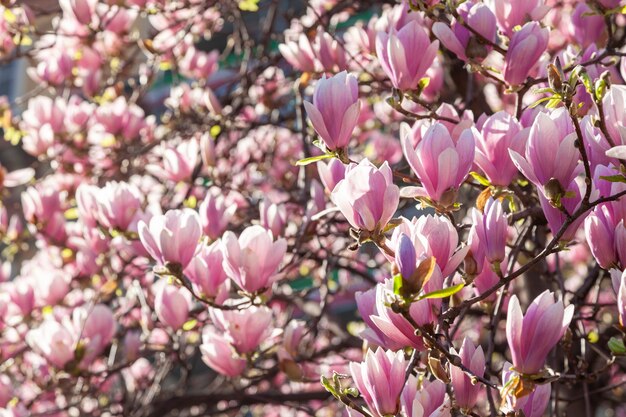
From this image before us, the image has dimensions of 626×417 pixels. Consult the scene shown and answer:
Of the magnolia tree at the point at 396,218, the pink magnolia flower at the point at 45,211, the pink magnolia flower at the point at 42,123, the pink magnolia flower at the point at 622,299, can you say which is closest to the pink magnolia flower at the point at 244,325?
the magnolia tree at the point at 396,218

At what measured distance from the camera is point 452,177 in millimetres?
1054

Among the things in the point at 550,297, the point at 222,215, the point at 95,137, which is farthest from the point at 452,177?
the point at 95,137

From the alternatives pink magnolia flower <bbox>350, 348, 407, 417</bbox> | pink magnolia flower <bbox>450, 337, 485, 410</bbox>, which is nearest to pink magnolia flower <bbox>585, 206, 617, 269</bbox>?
pink magnolia flower <bbox>450, 337, 485, 410</bbox>

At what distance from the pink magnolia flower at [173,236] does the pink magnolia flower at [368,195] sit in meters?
0.45

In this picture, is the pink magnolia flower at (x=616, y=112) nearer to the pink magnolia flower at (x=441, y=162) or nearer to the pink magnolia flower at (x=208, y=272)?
the pink magnolia flower at (x=441, y=162)

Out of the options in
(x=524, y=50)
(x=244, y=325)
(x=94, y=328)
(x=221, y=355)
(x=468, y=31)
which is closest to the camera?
(x=524, y=50)

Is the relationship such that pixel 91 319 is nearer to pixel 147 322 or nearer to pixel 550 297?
pixel 147 322

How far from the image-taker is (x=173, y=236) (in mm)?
1351

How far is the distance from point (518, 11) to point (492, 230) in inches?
21.9

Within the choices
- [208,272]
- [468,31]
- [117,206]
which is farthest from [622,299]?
[117,206]

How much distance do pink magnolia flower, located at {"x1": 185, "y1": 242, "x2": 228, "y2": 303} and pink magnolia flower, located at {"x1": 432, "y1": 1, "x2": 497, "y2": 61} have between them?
0.63 metres

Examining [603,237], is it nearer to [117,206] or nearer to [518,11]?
[518,11]

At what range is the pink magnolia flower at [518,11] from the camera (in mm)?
1366

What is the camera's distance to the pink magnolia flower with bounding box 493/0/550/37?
1366 millimetres
